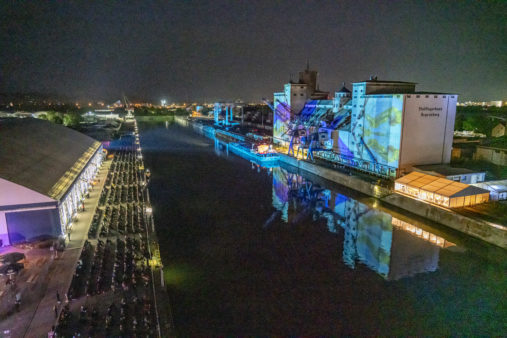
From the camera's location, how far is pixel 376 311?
658 centimetres

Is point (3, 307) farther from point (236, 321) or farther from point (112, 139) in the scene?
point (112, 139)

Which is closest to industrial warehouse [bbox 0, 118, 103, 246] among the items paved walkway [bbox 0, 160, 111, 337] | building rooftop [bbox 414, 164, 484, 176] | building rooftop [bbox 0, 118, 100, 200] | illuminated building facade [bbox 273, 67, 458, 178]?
building rooftop [bbox 0, 118, 100, 200]

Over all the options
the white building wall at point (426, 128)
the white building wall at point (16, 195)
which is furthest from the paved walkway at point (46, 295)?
the white building wall at point (426, 128)

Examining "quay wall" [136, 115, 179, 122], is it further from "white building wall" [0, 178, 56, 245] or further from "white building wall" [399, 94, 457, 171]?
"white building wall" [0, 178, 56, 245]

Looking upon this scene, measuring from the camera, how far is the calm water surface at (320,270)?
6297 millimetres

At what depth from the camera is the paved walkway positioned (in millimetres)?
5248

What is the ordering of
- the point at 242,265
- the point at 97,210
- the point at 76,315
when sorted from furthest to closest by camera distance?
the point at 97,210 → the point at 242,265 → the point at 76,315

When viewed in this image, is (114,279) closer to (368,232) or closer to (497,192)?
(368,232)

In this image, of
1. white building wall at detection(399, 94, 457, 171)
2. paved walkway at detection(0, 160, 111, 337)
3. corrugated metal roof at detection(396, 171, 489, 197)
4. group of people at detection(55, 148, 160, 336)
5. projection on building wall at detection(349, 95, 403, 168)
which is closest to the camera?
paved walkway at detection(0, 160, 111, 337)

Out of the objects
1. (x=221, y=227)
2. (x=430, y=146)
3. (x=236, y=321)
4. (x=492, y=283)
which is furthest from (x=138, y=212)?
(x=430, y=146)

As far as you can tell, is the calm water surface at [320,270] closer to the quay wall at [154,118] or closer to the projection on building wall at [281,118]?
the projection on building wall at [281,118]

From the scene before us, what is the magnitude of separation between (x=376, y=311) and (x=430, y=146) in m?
11.2

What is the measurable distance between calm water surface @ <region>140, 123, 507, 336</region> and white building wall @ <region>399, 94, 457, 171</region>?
10.8 feet

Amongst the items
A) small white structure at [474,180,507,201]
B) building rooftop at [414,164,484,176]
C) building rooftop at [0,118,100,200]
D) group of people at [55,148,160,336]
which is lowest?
group of people at [55,148,160,336]
